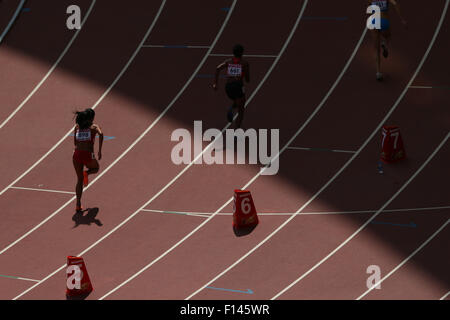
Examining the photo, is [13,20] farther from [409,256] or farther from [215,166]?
[409,256]

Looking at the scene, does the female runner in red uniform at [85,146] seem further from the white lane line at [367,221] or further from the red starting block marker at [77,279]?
the white lane line at [367,221]

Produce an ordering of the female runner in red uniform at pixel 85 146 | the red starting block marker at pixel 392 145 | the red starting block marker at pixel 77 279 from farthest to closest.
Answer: the red starting block marker at pixel 392 145 → the female runner in red uniform at pixel 85 146 → the red starting block marker at pixel 77 279

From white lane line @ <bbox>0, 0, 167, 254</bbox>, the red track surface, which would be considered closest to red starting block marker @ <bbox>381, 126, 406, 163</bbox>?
the red track surface

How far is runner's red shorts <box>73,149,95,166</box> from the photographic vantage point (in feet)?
49.5

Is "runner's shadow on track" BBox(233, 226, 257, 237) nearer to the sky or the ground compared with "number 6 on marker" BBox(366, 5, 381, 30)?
nearer to the ground

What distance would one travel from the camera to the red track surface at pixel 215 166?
534 inches

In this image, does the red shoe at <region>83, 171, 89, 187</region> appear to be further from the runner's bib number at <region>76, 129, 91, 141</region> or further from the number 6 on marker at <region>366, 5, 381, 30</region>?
the number 6 on marker at <region>366, 5, 381, 30</region>

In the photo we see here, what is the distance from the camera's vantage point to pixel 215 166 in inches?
631

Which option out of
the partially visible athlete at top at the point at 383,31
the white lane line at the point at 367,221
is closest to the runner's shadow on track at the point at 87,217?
the white lane line at the point at 367,221

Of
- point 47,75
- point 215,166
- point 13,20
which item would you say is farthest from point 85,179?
point 13,20

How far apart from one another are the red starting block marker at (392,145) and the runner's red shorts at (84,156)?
14.1 feet

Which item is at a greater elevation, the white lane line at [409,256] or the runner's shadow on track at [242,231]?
the runner's shadow on track at [242,231]

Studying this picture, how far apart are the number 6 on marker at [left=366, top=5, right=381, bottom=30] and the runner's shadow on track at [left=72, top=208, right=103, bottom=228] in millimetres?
5440

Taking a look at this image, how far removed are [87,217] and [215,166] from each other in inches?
84.6
